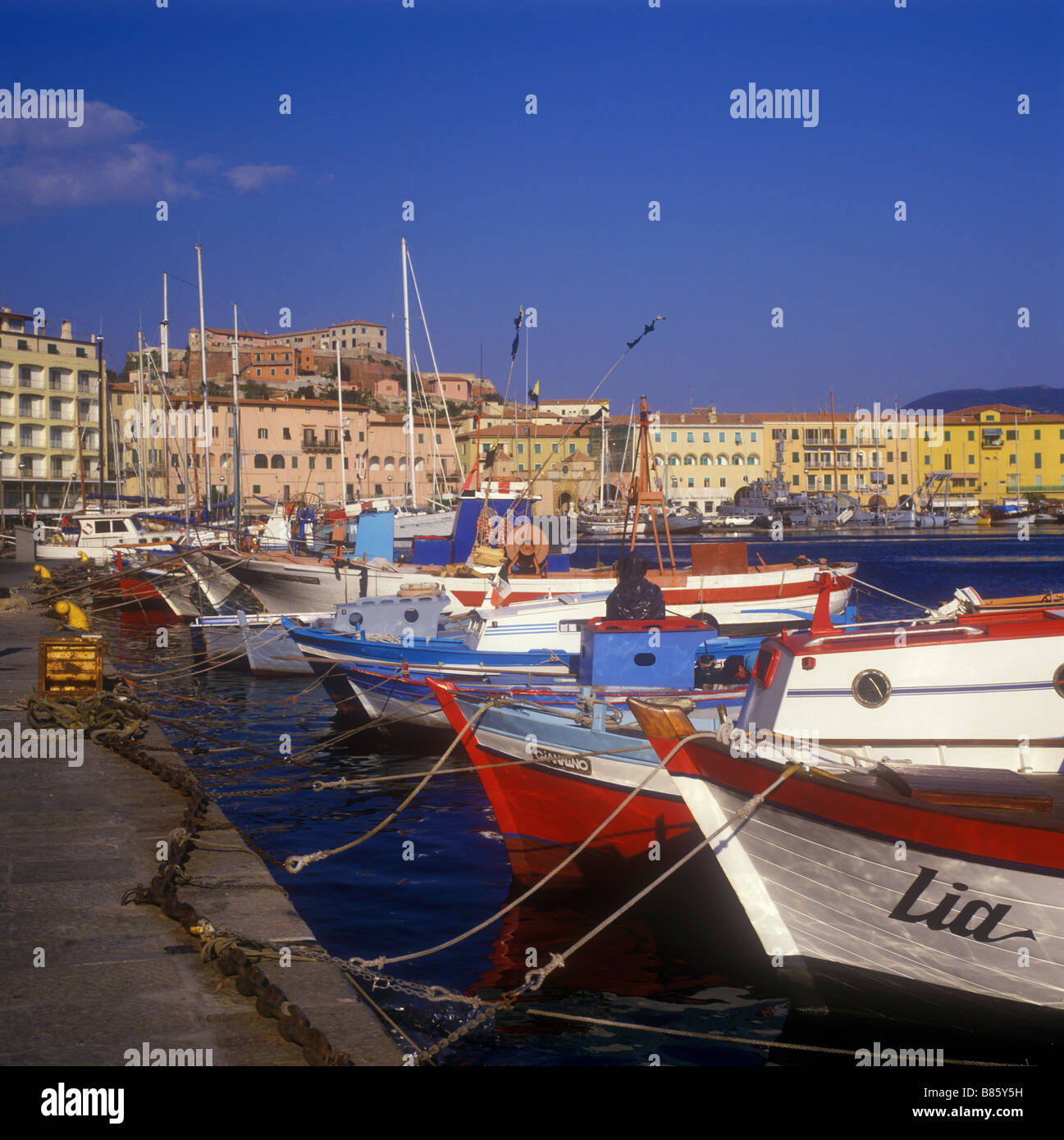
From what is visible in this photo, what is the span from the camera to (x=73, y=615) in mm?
20562

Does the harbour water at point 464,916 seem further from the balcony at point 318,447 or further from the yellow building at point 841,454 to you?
the yellow building at point 841,454

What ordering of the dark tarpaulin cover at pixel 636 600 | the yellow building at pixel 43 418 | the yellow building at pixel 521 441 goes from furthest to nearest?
the yellow building at pixel 521 441, the yellow building at pixel 43 418, the dark tarpaulin cover at pixel 636 600

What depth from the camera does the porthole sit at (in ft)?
27.0

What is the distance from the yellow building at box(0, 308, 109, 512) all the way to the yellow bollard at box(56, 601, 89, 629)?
209 ft

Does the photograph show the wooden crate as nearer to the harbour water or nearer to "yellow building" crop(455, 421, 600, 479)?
the harbour water

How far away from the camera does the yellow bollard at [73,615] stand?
2052cm

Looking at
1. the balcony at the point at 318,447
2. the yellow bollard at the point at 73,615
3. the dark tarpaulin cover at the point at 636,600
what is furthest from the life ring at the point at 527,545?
the balcony at the point at 318,447

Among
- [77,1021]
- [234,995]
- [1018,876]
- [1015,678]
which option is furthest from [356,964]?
[1015,678]

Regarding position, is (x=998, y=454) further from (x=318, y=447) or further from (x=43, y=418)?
(x=43, y=418)

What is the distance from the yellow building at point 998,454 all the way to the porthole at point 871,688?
12031cm

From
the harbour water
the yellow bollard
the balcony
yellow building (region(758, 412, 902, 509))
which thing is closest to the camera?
the harbour water

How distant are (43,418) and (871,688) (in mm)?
87205

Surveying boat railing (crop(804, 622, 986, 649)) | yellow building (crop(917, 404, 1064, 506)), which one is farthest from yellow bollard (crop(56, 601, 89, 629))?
yellow building (crop(917, 404, 1064, 506))

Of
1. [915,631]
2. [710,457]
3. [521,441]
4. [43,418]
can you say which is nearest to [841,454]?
[710,457]
